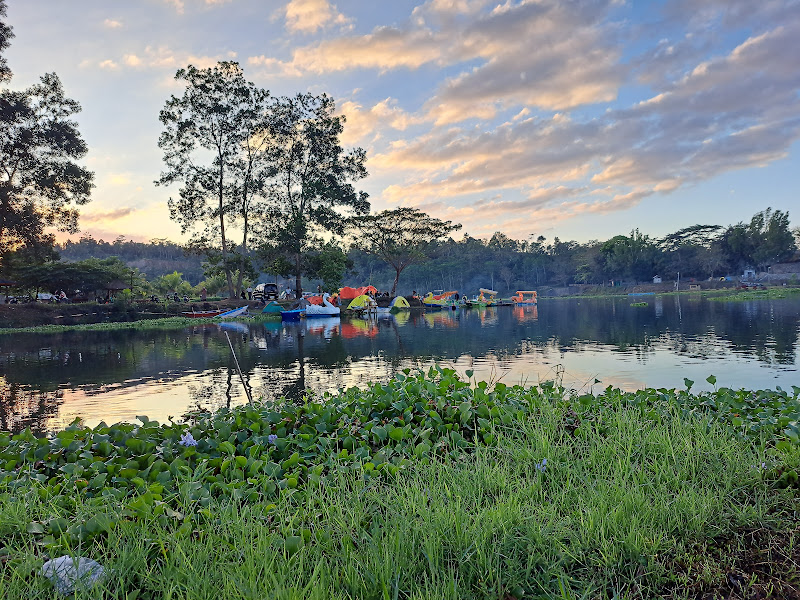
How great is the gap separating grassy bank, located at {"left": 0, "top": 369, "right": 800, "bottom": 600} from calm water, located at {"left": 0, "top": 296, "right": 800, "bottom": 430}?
2531 millimetres

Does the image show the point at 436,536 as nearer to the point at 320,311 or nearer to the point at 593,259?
the point at 320,311

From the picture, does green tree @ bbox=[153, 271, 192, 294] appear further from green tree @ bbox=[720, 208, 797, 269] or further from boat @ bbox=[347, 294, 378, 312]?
green tree @ bbox=[720, 208, 797, 269]

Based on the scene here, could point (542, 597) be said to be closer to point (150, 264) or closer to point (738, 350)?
Result: point (738, 350)

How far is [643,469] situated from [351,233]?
47.3 meters

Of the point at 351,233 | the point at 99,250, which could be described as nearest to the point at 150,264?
the point at 99,250

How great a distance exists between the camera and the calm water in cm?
788

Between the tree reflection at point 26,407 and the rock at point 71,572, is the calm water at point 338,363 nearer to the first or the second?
the tree reflection at point 26,407

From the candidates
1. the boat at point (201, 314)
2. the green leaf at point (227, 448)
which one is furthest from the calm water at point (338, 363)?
the boat at point (201, 314)

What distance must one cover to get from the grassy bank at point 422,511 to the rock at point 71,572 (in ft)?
0.15

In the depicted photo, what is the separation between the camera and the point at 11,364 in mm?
12875

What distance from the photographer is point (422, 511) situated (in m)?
2.19

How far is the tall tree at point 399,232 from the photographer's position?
48.7 meters

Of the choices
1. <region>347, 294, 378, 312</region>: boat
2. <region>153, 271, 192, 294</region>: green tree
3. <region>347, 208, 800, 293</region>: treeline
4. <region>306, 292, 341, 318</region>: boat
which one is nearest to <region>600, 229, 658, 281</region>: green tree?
<region>347, 208, 800, 293</region>: treeline

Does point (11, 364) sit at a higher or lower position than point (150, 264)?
lower
